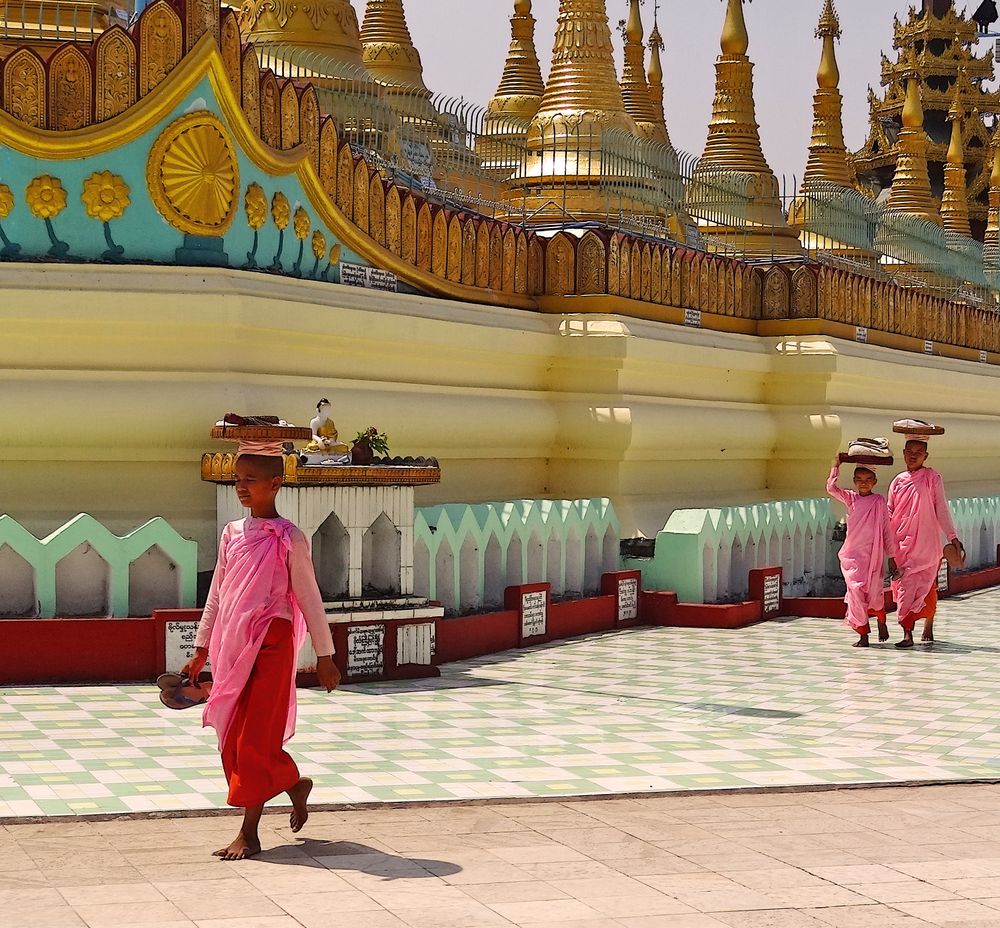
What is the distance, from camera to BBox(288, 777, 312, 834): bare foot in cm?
590

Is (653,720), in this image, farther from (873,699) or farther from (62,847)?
(62,847)

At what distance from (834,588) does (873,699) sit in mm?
5784

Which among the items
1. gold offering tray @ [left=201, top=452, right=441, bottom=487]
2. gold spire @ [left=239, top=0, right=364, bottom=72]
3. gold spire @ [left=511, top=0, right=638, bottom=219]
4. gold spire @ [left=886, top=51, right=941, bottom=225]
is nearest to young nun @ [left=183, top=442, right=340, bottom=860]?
gold offering tray @ [left=201, top=452, right=441, bottom=487]

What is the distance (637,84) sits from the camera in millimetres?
28375

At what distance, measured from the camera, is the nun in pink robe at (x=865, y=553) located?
11.9m

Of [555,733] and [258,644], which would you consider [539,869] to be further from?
[555,733]

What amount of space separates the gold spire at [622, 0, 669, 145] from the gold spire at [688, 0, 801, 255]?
3473 mm

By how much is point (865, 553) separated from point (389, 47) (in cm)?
913

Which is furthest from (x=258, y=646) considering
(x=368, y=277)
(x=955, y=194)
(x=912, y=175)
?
(x=955, y=194)

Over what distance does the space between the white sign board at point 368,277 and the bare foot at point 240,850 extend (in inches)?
253

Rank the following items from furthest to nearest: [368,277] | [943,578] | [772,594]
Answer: [943,578] → [772,594] → [368,277]

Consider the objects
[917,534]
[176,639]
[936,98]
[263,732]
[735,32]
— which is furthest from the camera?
[936,98]

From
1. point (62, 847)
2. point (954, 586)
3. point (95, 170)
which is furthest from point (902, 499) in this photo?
point (62, 847)

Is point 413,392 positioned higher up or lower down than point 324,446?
higher up
